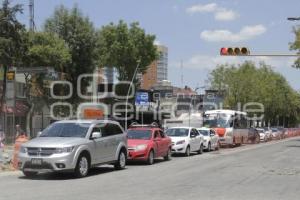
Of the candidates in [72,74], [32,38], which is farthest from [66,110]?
[32,38]

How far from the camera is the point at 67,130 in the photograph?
18.5m

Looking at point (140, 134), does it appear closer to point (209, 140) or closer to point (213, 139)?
point (209, 140)

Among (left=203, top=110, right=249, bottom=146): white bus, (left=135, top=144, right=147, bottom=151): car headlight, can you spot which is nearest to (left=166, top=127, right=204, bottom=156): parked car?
(left=135, top=144, right=147, bottom=151): car headlight

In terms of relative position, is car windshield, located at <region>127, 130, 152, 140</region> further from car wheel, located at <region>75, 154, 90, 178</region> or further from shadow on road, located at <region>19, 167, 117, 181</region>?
car wheel, located at <region>75, 154, 90, 178</region>

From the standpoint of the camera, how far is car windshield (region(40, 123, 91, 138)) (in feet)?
59.9

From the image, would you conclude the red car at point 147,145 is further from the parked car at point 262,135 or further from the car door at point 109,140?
the parked car at point 262,135

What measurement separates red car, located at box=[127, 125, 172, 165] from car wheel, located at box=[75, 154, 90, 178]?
17.3ft

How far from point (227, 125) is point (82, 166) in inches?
1114

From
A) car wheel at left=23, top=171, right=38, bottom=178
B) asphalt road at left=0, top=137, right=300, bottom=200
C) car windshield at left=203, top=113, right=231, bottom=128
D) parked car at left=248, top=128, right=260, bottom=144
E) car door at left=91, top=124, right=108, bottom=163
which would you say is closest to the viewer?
asphalt road at left=0, top=137, right=300, bottom=200

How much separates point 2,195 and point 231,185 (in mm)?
5990

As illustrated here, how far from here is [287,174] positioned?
19297 mm

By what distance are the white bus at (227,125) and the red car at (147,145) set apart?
17.5 m

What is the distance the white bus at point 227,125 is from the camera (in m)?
43.2

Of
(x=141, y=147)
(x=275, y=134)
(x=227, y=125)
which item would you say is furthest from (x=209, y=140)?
(x=275, y=134)
